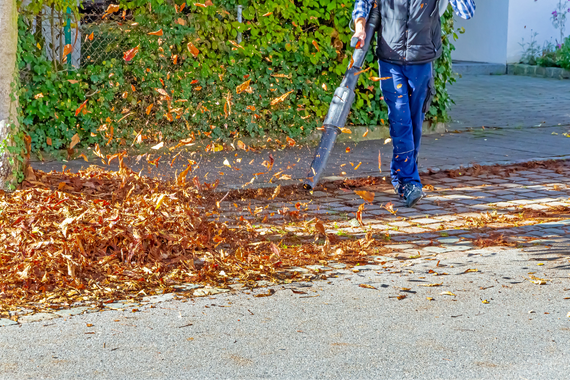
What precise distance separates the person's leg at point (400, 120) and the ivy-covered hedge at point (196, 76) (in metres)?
2.36

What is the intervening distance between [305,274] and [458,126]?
6.50 meters

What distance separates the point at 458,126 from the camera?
1082cm

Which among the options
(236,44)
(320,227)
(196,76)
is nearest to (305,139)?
(236,44)

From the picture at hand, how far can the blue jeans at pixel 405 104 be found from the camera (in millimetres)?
6766

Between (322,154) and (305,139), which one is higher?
(322,154)

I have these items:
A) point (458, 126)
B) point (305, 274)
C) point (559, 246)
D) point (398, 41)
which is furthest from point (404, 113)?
point (458, 126)

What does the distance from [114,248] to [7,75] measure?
1.59 metres

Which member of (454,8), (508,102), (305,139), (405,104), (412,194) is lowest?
(412,194)

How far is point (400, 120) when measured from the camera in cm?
680

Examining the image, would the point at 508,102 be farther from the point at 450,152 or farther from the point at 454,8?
the point at 454,8

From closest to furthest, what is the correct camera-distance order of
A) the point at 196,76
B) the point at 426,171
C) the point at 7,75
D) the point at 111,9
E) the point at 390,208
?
the point at 7,75 → the point at 390,208 → the point at 426,171 → the point at 111,9 → the point at 196,76

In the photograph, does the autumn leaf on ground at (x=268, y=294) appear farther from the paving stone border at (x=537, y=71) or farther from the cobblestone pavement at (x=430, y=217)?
the paving stone border at (x=537, y=71)

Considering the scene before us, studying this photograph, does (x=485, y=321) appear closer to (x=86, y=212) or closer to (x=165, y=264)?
(x=165, y=264)

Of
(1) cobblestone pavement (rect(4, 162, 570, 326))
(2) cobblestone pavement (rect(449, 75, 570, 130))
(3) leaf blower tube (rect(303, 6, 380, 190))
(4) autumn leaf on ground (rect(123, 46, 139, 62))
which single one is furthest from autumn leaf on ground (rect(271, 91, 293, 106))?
(2) cobblestone pavement (rect(449, 75, 570, 130))
